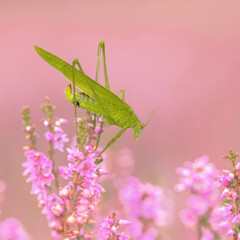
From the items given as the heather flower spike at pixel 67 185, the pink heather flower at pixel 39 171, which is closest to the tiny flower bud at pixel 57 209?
the heather flower spike at pixel 67 185

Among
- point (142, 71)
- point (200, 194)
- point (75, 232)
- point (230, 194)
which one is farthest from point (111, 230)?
point (142, 71)

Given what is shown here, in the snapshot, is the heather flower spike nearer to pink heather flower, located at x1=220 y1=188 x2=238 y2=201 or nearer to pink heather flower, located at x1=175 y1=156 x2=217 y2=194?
pink heather flower, located at x1=220 y1=188 x2=238 y2=201

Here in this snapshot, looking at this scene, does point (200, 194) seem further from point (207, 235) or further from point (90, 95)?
point (90, 95)

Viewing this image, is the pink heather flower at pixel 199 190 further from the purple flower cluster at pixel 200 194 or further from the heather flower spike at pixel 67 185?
the heather flower spike at pixel 67 185

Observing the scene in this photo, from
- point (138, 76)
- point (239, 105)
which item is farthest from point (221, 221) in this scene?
point (138, 76)

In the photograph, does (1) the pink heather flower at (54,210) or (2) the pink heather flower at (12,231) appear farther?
(2) the pink heather flower at (12,231)

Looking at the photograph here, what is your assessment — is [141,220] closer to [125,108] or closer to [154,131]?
[125,108]

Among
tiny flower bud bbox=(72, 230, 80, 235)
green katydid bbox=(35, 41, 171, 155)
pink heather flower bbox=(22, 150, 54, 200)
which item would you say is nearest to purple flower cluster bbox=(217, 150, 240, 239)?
tiny flower bud bbox=(72, 230, 80, 235)
